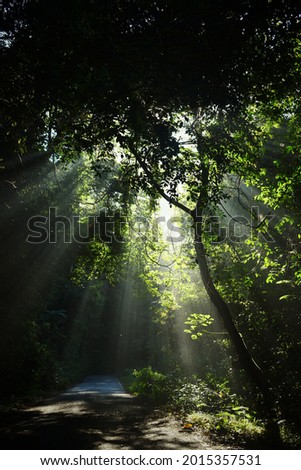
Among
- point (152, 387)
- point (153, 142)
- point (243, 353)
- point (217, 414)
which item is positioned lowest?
point (152, 387)

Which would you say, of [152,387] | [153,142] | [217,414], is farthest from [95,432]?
[152,387]

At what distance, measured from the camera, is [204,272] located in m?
11.7

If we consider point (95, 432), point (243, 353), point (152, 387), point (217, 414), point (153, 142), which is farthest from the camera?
point (152, 387)

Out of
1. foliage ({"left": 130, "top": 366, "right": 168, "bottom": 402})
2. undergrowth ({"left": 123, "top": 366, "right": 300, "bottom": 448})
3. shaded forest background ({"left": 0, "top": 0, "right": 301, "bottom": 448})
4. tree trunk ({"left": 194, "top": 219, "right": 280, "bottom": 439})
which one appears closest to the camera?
shaded forest background ({"left": 0, "top": 0, "right": 301, "bottom": 448})

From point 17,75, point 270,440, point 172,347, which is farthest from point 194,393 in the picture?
point 172,347

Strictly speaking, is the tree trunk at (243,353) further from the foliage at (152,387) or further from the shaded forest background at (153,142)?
the foliage at (152,387)

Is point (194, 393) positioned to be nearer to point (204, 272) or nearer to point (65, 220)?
point (204, 272)

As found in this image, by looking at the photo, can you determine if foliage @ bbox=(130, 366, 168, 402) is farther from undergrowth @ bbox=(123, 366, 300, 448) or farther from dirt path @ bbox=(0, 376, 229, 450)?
dirt path @ bbox=(0, 376, 229, 450)

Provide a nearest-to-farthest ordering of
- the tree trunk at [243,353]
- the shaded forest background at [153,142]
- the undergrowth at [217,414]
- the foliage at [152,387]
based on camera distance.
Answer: the shaded forest background at [153,142] < the undergrowth at [217,414] < the tree trunk at [243,353] < the foliage at [152,387]

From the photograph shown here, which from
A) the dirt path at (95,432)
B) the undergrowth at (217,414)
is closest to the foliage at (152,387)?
the undergrowth at (217,414)

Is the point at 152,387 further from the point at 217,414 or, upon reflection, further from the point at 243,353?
the point at 217,414

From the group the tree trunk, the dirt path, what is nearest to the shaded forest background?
the tree trunk

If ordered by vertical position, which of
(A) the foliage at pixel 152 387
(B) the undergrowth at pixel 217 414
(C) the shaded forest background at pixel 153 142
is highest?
(C) the shaded forest background at pixel 153 142

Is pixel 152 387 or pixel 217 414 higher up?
pixel 217 414
